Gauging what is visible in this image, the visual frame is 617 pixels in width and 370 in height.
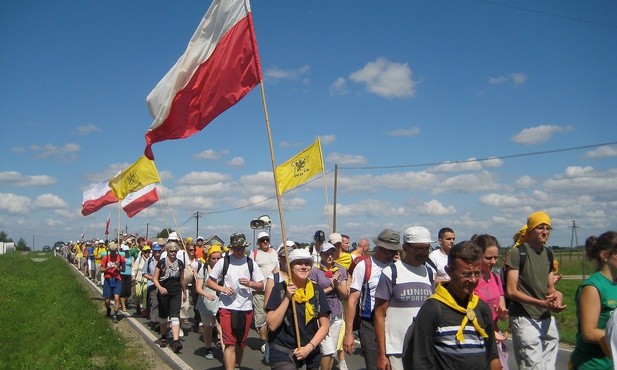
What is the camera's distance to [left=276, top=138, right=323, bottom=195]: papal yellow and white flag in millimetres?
15227

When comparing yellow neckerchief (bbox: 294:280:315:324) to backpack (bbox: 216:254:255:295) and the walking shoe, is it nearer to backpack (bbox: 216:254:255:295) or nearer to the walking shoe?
backpack (bbox: 216:254:255:295)

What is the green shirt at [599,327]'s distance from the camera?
3971 mm

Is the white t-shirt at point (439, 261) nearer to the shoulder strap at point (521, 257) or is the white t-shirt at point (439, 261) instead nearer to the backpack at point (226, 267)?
the shoulder strap at point (521, 257)

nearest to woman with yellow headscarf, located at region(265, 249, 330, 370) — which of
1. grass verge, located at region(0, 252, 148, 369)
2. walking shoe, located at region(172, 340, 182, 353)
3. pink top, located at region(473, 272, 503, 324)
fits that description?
pink top, located at region(473, 272, 503, 324)

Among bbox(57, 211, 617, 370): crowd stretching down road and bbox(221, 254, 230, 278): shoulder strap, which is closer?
bbox(57, 211, 617, 370): crowd stretching down road

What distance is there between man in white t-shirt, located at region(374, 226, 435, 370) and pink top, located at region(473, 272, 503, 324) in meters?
0.73

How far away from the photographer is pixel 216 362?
9570mm

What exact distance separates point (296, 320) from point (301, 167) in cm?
1042

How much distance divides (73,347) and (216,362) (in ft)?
8.41

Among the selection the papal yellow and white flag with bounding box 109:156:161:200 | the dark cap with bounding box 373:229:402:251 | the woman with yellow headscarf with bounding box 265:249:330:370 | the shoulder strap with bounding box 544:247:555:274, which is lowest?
the woman with yellow headscarf with bounding box 265:249:330:370

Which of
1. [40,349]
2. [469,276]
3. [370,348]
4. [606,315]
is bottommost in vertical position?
[40,349]

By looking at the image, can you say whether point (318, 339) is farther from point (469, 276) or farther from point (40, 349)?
point (40, 349)

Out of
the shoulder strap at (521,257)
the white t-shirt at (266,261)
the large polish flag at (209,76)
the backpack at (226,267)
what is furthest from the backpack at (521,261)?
the white t-shirt at (266,261)

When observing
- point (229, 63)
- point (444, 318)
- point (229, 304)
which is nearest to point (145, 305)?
point (229, 304)
